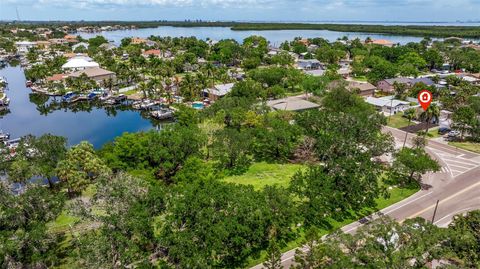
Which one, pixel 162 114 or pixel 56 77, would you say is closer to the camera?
pixel 162 114

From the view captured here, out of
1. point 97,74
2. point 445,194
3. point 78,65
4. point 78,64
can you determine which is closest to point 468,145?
point 445,194

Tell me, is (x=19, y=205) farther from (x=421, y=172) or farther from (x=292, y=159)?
(x=421, y=172)

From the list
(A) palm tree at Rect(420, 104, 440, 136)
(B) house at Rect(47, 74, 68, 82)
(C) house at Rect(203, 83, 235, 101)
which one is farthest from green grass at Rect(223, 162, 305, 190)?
(B) house at Rect(47, 74, 68, 82)

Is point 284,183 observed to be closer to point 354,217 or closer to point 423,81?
point 354,217

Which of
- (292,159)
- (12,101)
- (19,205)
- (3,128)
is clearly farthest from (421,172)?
(12,101)

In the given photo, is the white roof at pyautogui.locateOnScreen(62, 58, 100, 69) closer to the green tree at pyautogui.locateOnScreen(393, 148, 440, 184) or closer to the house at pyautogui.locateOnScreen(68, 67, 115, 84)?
the house at pyautogui.locateOnScreen(68, 67, 115, 84)

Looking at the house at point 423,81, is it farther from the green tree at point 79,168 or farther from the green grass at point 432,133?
the green tree at point 79,168
